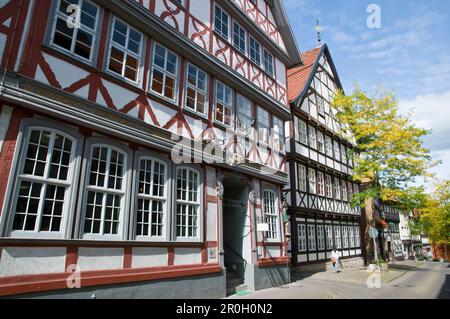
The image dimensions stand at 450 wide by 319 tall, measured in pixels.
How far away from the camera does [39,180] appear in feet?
20.0

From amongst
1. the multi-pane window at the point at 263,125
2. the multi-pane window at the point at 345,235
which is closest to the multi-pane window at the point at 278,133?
the multi-pane window at the point at 263,125

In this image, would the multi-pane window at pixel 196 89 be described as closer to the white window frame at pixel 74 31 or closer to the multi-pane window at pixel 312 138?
the white window frame at pixel 74 31

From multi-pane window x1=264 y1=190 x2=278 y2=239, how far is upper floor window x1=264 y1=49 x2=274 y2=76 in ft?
19.8

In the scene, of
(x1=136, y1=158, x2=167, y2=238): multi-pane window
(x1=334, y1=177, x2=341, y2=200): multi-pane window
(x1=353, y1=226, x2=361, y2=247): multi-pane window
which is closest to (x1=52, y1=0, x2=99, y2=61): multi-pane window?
(x1=136, y1=158, x2=167, y2=238): multi-pane window

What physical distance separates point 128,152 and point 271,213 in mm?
7932

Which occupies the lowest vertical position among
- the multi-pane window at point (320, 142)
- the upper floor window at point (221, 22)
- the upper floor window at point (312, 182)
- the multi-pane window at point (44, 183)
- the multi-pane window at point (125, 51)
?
the multi-pane window at point (44, 183)

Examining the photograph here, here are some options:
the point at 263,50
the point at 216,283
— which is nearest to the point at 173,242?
the point at 216,283

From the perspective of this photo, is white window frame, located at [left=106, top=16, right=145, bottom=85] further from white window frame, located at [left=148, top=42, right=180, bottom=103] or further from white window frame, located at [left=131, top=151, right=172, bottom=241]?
white window frame, located at [left=131, top=151, right=172, bottom=241]

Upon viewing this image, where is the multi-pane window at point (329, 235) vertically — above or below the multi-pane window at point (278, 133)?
below

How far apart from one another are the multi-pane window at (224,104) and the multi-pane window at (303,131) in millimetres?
9983

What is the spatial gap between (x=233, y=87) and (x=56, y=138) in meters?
7.53

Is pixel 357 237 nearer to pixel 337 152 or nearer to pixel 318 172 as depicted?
pixel 337 152

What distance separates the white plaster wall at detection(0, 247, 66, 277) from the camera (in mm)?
5412

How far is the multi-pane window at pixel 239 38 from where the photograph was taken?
1319 cm
